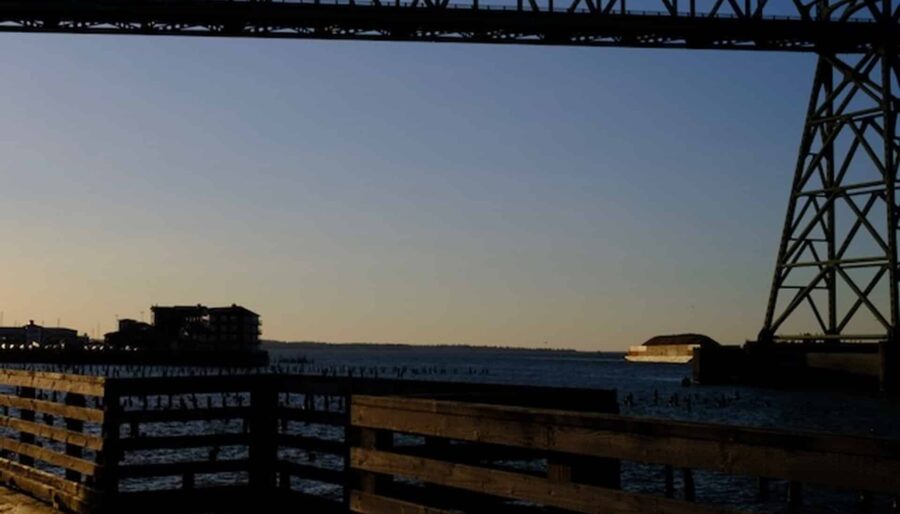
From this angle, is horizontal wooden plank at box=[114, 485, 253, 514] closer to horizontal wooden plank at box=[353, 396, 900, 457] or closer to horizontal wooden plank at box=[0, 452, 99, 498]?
horizontal wooden plank at box=[0, 452, 99, 498]

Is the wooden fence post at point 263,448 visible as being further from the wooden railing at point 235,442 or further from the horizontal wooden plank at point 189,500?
the horizontal wooden plank at point 189,500

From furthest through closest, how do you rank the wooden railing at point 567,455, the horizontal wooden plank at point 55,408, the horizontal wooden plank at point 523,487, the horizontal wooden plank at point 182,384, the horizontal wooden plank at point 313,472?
the horizontal wooden plank at point 55,408, the horizontal wooden plank at point 182,384, the horizontal wooden plank at point 313,472, the horizontal wooden plank at point 523,487, the wooden railing at point 567,455

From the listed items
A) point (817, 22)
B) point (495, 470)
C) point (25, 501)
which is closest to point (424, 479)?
point (495, 470)

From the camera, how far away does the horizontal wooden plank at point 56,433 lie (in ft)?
41.7

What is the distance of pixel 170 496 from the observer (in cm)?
1254

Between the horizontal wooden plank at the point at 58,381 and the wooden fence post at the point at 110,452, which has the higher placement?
the horizontal wooden plank at the point at 58,381

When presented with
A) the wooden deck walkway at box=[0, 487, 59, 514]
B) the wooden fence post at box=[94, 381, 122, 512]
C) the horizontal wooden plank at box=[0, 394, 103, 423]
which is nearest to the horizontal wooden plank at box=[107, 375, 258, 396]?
the wooden fence post at box=[94, 381, 122, 512]

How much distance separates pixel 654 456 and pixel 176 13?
58.5 meters

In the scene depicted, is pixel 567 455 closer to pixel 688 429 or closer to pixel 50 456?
pixel 688 429

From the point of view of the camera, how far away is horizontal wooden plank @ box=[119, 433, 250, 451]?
12.5 m

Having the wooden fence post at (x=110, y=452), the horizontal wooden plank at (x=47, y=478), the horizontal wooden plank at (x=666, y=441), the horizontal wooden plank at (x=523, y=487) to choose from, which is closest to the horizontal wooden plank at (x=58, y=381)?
the wooden fence post at (x=110, y=452)

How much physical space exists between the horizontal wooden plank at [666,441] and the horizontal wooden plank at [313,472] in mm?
3044

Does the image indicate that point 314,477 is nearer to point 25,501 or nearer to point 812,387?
point 25,501

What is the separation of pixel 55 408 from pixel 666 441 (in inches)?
380
